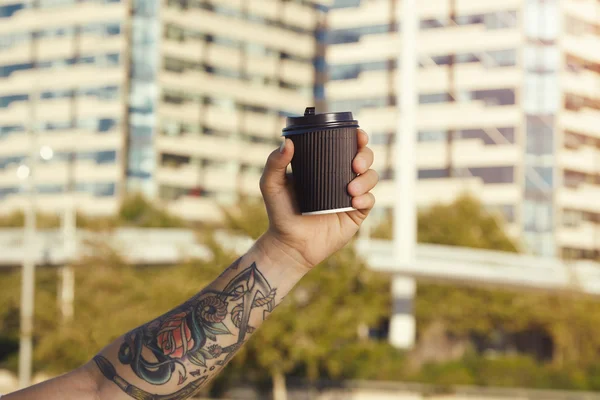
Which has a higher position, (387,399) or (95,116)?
(95,116)

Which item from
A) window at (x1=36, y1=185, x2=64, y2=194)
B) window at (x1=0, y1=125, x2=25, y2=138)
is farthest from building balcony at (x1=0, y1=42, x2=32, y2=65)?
window at (x1=36, y1=185, x2=64, y2=194)

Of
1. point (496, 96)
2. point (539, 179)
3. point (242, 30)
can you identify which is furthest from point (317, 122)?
point (242, 30)

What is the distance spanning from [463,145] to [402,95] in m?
36.9

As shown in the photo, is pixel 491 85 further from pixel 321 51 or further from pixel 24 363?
pixel 24 363

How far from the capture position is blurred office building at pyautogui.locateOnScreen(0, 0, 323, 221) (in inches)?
3157

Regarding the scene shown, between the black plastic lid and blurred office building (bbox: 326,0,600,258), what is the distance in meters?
77.0

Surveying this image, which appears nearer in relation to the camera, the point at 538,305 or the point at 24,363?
the point at 24,363

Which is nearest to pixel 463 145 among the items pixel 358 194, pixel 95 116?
pixel 95 116

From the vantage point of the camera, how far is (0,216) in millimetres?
74875

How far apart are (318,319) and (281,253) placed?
28.0 meters

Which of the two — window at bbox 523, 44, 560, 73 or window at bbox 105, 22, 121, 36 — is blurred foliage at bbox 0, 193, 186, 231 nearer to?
window at bbox 105, 22, 121, 36

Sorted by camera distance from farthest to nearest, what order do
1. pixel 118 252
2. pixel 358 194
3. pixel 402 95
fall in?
pixel 402 95 < pixel 118 252 < pixel 358 194

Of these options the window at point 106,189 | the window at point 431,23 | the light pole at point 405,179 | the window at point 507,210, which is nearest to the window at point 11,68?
the window at point 106,189

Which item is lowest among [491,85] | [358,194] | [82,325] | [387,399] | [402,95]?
[387,399]
